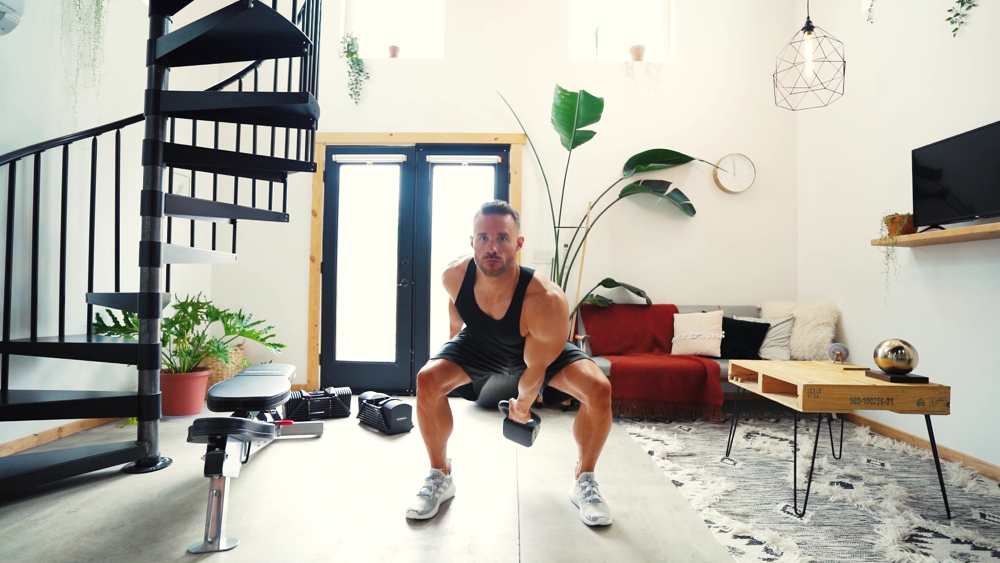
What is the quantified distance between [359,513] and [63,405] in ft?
4.41

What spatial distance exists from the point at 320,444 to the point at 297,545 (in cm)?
116

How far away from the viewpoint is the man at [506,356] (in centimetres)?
183

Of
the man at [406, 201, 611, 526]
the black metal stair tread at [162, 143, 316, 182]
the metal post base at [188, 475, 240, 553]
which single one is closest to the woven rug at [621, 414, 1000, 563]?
the man at [406, 201, 611, 526]

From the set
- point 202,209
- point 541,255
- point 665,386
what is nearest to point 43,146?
point 202,209

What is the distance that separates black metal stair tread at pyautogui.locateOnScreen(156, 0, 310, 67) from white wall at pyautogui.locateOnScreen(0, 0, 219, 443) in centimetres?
91

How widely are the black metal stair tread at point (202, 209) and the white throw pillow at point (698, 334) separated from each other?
2.92 meters

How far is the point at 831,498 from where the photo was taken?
210cm

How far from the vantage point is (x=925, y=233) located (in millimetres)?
2648

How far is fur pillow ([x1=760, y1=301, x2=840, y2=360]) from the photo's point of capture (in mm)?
3545

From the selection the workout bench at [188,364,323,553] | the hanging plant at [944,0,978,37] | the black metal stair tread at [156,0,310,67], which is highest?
the hanging plant at [944,0,978,37]

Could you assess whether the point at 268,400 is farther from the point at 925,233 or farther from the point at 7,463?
the point at 925,233

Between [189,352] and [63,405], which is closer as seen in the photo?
[63,405]

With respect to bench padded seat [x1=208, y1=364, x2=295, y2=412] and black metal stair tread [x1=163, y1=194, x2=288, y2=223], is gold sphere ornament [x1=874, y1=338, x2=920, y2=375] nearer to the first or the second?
bench padded seat [x1=208, y1=364, x2=295, y2=412]

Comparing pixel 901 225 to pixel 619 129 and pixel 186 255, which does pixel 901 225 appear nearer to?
pixel 619 129
